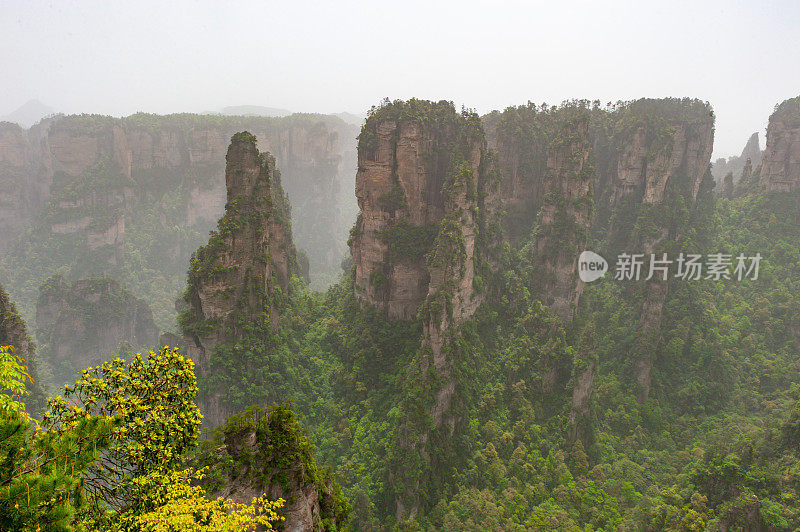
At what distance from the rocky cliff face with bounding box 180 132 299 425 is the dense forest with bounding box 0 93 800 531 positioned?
0.44 feet

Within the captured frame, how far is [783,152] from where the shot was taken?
4019 cm

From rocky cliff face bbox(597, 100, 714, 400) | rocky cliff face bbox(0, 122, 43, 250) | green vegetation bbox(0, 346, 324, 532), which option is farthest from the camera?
rocky cliff face bbox(0, 122, 43, 250)

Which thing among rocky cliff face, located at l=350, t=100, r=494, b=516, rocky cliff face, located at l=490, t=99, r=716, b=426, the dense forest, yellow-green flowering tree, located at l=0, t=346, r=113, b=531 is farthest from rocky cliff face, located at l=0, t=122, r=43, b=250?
yellow-green flowering tree, located at l=0, t=346, r=113, b=531

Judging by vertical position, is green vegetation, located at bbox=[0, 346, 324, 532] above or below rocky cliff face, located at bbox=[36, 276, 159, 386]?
above

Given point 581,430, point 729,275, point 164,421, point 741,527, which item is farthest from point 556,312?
point 164,421

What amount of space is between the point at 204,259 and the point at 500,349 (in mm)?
21528

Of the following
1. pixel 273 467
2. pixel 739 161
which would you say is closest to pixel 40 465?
pixel 273 467

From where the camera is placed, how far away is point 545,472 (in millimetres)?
22438

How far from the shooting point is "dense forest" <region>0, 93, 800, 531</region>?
1834 cm

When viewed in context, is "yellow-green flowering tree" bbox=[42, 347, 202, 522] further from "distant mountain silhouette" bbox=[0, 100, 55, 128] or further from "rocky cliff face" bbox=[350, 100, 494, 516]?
"distant mountain silhouette" bbox=[0, 100, 55, 128]

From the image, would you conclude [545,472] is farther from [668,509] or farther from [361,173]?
[361,173]

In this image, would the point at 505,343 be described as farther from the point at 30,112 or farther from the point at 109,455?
the point at 30,112

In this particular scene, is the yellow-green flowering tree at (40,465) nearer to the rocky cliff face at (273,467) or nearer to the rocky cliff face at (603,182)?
the rocky cliff face at (273,467)

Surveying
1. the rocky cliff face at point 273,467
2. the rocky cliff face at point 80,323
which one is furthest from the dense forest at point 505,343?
the rocky cliff face at point 80,323
